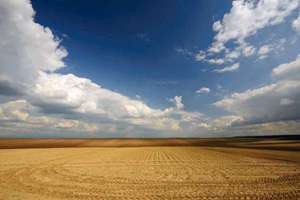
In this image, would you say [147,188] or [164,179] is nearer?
[147,188]

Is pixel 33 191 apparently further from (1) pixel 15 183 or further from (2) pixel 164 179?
(2) pixel 164 179

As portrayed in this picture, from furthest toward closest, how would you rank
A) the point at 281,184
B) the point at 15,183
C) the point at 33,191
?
1. the point at 15,183
2. the point at 281,184
3. the point at 33,191

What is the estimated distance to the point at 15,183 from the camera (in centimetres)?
1303

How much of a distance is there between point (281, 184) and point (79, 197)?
11059 millimetres

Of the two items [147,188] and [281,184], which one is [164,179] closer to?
[147,188]

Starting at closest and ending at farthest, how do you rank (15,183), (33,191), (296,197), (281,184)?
(296,197), (33,191), (281,184), (15,183)

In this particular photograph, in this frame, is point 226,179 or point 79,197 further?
→ point 226,179

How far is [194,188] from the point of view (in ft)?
37.1

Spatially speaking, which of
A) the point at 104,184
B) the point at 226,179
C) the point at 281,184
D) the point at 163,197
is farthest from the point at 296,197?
the point at 104,184

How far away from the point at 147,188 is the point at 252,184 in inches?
240

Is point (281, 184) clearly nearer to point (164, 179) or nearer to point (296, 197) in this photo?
point (296, 197)

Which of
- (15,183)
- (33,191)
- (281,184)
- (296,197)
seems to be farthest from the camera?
(15,183)

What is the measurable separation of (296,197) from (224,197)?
10.5 feet

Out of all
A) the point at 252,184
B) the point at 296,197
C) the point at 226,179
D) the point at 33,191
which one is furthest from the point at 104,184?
the point at 296,197
